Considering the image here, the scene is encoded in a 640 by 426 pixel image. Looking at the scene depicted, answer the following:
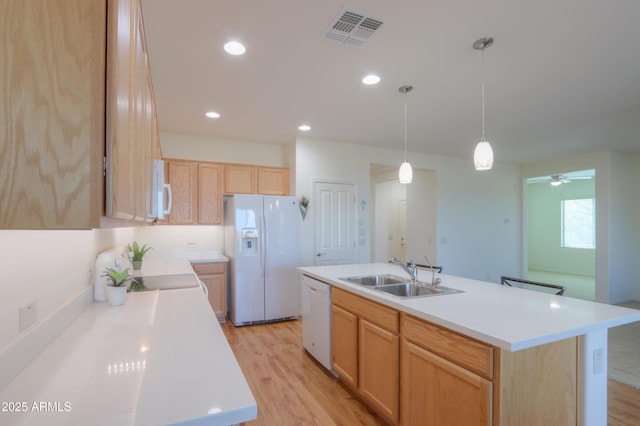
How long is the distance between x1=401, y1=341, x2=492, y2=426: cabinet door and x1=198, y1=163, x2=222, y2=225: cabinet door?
3323 mm

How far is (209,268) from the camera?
4227 millimetres

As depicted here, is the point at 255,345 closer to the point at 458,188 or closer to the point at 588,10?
the point at 588,10

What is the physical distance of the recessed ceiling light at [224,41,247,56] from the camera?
2199 millimetres

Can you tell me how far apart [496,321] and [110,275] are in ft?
6.75

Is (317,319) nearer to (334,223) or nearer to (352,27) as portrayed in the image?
(334,223)

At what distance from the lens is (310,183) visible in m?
4.70

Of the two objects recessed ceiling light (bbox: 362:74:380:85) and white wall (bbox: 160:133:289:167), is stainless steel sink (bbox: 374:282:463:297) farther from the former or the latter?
white wall (bbox: 160:133:289:167)

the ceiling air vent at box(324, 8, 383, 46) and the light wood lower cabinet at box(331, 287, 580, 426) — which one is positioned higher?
the ceiling air vent at box(324, 8, 383, 46)

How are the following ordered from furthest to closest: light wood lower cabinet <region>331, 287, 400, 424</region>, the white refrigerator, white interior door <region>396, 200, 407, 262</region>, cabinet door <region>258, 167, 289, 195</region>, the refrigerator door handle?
white interior door <region>396, 200, 407, 262</region> → cabinet door <region>258, 167, 289, 195</region> → the refrigerator door handle → the white refrigerator → light wood lower cabinet <region>331, 287, 400, 424</region>

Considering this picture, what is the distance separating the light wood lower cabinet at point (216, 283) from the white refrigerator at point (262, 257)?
0.11 metres

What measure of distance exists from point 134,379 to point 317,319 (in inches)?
86.9

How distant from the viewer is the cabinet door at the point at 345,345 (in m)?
2.44

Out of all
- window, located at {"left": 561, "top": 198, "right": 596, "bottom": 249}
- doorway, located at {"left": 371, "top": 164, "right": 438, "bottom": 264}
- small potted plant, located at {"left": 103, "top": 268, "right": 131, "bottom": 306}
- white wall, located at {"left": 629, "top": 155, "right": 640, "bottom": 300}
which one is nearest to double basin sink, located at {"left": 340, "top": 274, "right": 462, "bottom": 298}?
small potted plant, located at {"left": 103, "top": 268, "right": 131, "bottom": 306}

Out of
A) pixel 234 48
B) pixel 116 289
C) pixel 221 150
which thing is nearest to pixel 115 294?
pixel 116 289
